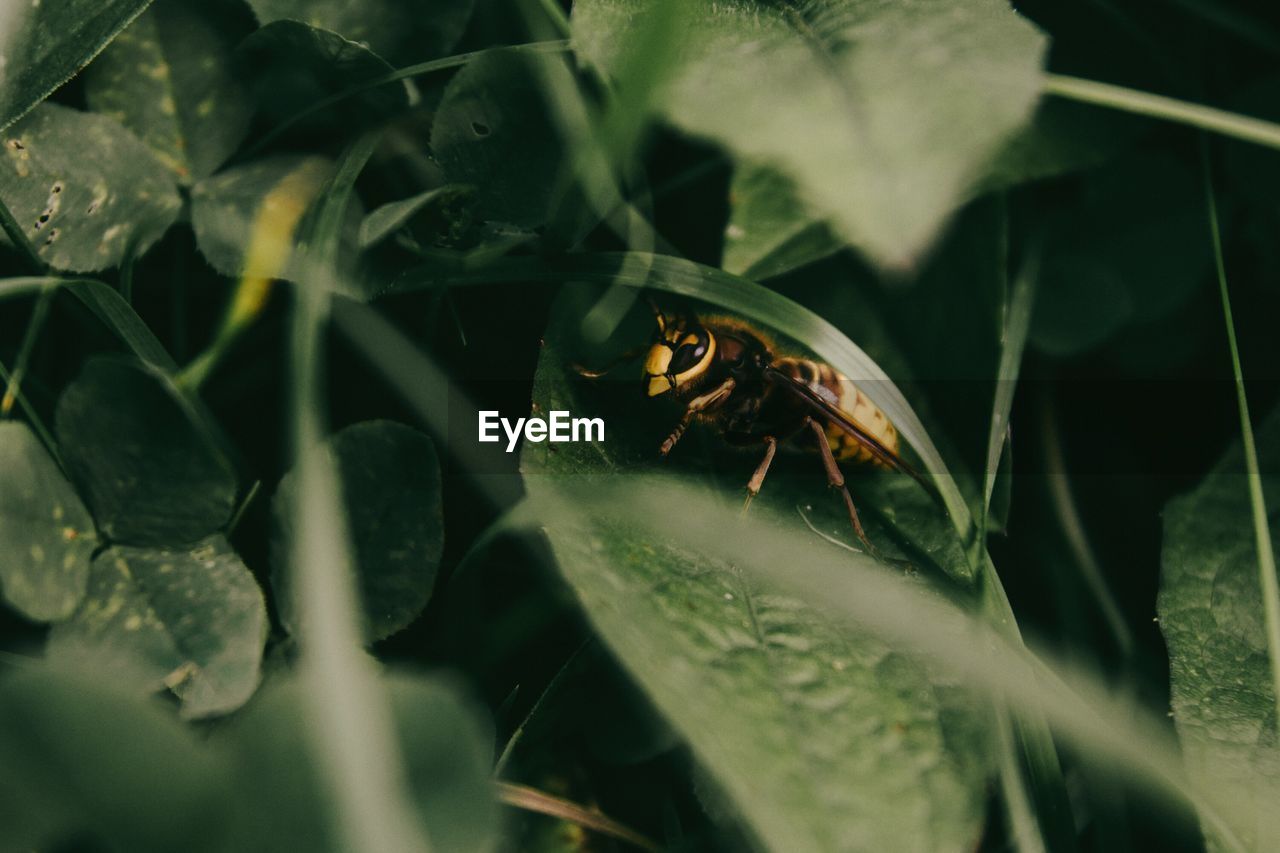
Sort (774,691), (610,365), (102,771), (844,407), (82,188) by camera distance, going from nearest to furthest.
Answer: (102,771), (774,691), (82,188), (610,365), (844,407)

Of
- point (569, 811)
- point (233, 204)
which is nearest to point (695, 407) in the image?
point (569, 811)

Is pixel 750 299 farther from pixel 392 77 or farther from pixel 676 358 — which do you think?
pixel 392 77

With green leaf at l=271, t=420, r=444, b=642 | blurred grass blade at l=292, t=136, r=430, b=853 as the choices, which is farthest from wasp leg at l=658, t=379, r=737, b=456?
blurred grass blade at l=292, t=136, r=430, b=853

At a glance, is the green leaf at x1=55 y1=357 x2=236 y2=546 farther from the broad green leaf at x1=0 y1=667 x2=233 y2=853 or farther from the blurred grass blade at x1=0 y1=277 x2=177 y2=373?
the broad green leaf at x1=0 y1=667 x2=233 y2=853

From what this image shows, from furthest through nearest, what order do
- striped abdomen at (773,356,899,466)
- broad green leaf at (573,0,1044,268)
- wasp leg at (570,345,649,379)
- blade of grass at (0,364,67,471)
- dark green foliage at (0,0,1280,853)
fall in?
striped abdomen at (773,356,899,466)
wasp leg at (570,345,649,379)
blade of grass at (0,364,67,471)
dark green foliage at (0,0,1280,853)
broad green leaf at (573,0,1044,268)

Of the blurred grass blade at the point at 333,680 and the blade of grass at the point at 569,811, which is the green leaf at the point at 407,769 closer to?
the blurred grass blade at the point at 333,680

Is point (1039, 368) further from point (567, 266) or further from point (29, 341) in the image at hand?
point (29, 341)
